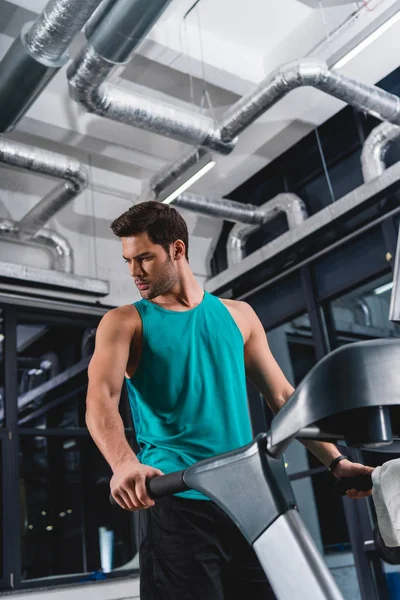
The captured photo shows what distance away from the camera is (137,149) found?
5043mm

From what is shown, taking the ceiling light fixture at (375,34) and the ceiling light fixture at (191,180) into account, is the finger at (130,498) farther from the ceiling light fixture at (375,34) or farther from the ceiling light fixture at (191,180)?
the ceiling light fixture at (191,180)

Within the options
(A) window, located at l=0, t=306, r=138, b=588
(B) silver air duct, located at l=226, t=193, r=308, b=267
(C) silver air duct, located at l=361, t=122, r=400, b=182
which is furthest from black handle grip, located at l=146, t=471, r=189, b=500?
(B) silver air duct, located at l=226, t=193, r=308, b=267

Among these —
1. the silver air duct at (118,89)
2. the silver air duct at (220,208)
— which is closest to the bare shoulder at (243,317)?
the silver air duct at (118,89)

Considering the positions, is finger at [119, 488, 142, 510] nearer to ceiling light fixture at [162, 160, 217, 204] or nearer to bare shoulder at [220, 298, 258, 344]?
bare shoulder at [220, 298, 258, 344]

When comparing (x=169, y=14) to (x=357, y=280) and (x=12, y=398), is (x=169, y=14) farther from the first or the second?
(x=12, y=398)

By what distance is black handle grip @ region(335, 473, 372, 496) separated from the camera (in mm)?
1027

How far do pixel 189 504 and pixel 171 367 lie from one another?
265 millimetres

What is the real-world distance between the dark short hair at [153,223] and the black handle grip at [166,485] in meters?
0.59

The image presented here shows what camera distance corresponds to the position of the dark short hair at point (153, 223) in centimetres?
135

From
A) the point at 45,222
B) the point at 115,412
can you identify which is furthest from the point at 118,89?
the point at 115,412

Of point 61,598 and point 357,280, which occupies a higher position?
point 357,280

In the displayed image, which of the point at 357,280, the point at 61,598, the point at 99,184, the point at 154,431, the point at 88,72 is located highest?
the point at 99,184

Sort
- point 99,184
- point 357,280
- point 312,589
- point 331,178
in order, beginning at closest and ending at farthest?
A: point 312,589
point 357,280
point 331,178
point 99,184

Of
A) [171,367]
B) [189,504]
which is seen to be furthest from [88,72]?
[189,504]
